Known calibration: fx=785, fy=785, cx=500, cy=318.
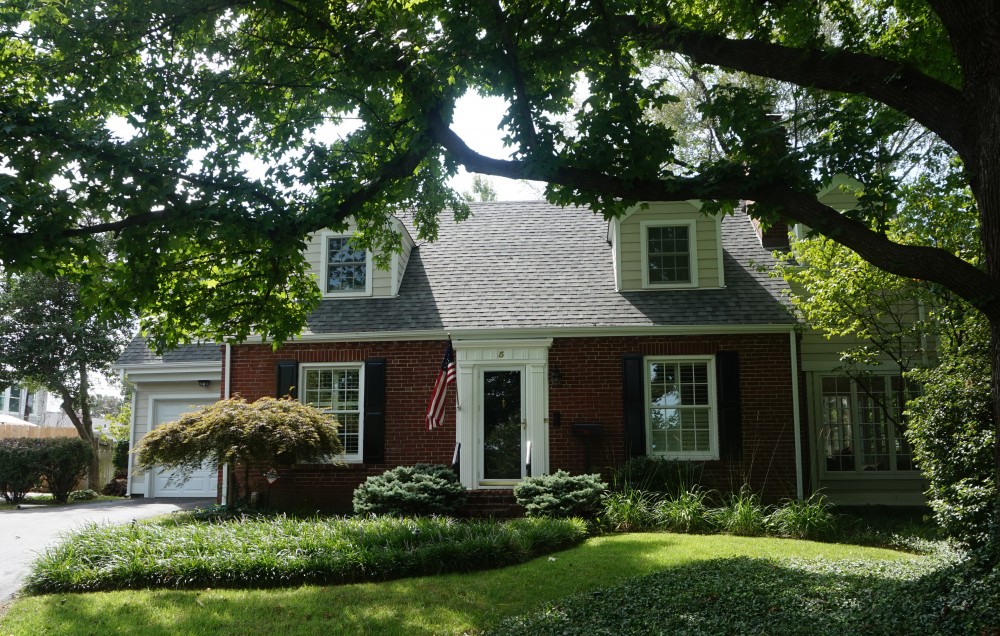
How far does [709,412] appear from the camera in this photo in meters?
13.8

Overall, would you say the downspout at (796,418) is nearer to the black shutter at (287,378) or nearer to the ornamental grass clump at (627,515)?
the ornamental grass clump at (627,515)

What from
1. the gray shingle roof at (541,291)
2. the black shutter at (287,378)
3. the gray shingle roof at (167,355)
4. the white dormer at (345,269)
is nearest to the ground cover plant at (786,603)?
the gray shingle roof at (541,291)

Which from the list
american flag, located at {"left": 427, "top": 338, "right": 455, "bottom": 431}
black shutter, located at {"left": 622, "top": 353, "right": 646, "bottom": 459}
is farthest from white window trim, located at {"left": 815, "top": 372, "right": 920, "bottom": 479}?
american flag, located at {"left": 427, "top": 338, "right": 455, "bottom": 431}

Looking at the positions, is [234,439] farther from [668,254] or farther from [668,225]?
[668,225]

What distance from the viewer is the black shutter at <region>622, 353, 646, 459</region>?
1352cm

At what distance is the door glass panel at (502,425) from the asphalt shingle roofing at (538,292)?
1.02 meters

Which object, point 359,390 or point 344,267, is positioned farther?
point 344,267

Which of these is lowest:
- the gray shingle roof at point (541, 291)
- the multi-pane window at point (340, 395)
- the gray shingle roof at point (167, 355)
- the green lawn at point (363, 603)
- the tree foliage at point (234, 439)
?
the green lawn at point (363, 603)

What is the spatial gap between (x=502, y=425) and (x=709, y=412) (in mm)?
3643

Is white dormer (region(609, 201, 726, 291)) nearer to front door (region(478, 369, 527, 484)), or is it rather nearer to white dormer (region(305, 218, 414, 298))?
front door (region(478, 369, 527, 484))

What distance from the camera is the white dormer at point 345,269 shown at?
1516 centimetres

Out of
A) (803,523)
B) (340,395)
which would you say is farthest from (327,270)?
(803,523)

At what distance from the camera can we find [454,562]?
8.86 meters

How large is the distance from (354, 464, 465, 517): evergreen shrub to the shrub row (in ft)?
28.0
